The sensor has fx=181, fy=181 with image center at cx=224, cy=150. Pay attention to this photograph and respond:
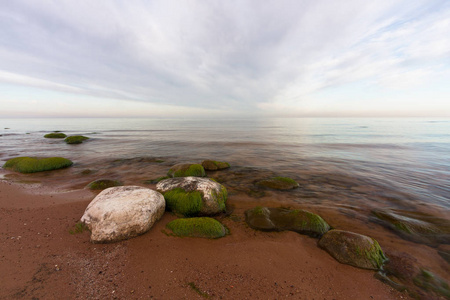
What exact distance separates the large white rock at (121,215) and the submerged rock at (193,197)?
0.71 metres

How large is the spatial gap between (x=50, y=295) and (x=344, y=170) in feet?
48.4

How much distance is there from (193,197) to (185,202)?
0.31m

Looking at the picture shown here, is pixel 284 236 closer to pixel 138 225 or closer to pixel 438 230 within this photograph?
pixel 138 225

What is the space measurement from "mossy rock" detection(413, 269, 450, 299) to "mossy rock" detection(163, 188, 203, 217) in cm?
545

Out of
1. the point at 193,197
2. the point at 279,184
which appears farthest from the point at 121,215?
the point at 279,184

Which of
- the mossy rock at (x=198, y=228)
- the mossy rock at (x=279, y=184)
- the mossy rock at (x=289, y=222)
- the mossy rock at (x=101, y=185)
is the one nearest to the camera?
the mossy rock at (x=198, y=228)

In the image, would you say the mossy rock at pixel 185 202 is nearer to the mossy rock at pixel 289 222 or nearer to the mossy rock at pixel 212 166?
the mossy rock at pixel 289 222

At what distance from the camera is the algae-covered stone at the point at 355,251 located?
403 centimetres

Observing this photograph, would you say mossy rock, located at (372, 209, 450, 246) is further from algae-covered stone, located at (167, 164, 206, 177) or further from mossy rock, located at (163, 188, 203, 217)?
algae-covered stone, located at (167, 164, 206, 177)

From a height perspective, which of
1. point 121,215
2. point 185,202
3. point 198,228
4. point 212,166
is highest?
point 121,215

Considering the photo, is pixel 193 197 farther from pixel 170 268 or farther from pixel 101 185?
pixel 101 185

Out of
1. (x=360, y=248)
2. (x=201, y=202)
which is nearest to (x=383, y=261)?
(x=360, y=248)

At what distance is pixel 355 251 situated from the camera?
13.7ft

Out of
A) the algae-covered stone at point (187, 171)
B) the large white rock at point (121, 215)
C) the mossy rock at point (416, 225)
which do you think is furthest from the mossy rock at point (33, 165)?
the mossy rock at point (416, 225)
